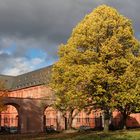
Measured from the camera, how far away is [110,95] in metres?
38.3

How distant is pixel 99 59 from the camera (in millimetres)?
38219

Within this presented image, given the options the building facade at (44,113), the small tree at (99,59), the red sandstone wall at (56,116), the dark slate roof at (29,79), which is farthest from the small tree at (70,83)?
the dark slate roof at (29,79)

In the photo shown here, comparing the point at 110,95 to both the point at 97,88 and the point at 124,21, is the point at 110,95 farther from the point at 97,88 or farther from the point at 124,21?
the point at 124,21

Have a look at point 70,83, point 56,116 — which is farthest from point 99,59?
point 56,116

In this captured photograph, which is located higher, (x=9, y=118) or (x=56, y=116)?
(x=56, y=116)

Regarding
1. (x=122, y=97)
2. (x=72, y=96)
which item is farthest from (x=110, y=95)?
(x=72, y=96)

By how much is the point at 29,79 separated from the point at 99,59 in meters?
69.0

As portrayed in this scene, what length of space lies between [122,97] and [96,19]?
967 cm

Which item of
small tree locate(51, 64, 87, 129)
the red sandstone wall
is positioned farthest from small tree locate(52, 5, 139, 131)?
the red sandstone wall

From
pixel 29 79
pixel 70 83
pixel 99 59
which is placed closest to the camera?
pixel 99 59

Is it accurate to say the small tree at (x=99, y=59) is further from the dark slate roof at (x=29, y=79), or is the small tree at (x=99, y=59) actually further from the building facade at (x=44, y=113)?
the dark slate roof at (x=29, y=79)

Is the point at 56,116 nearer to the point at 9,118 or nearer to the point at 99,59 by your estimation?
the point at 99,59

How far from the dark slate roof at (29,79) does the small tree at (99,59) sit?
5052 centimetres

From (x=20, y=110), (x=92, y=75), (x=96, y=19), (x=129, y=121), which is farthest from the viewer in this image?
(x=129, y=121)
